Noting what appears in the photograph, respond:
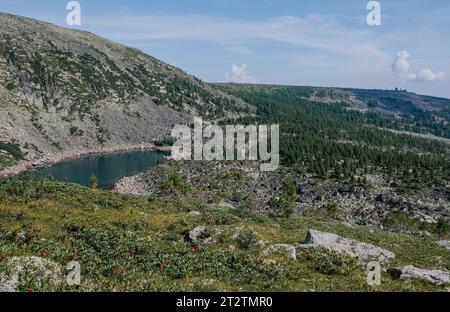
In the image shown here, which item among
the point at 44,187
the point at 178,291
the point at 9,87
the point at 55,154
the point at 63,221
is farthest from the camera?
the point at 9,87

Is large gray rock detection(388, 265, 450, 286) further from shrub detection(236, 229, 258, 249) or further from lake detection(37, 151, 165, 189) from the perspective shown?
lake detection(37, 151, 165, 189)

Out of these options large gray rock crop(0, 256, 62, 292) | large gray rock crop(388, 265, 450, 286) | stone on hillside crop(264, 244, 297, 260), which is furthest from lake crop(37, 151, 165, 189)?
large gray rock crop(388, 265, 450, 286)

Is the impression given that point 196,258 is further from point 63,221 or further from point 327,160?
point 327,160

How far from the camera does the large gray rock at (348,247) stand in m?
32.5

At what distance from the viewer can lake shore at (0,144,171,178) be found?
132m

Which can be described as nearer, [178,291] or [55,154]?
[178,291]

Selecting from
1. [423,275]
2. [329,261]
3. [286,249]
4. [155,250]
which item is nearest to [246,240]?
[286,249]

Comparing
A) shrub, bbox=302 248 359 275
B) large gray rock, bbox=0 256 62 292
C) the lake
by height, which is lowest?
the lake

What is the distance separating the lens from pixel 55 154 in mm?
160500

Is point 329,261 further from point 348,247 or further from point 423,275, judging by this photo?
point 348,247

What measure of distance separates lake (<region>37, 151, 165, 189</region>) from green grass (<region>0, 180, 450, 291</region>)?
85.7 meters
